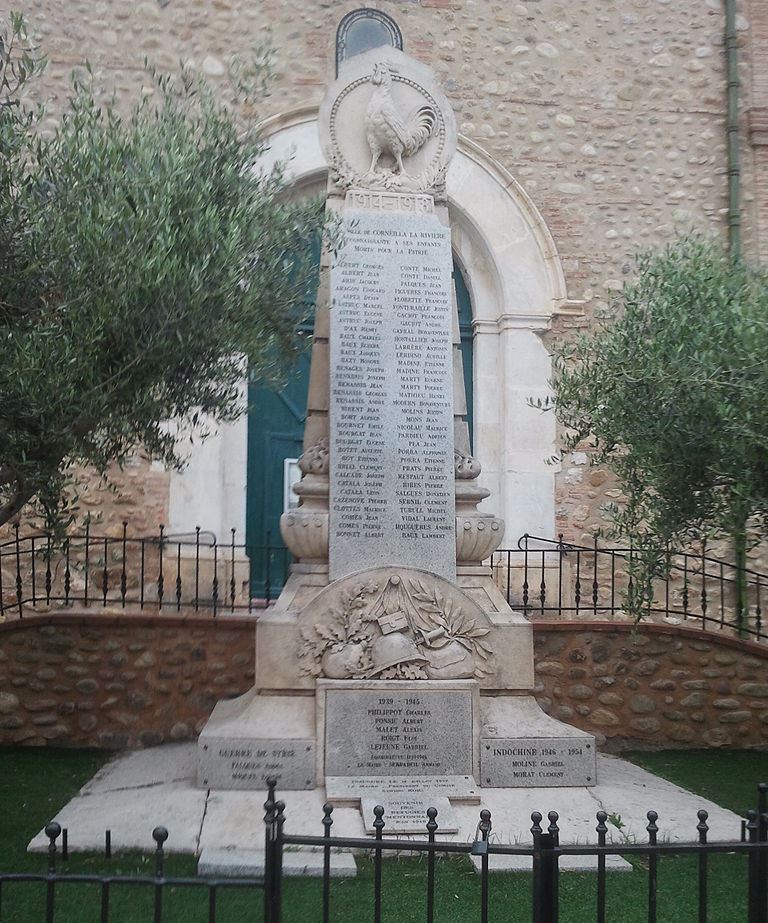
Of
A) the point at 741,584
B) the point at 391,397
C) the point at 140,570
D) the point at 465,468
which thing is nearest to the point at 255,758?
the point at 465,468

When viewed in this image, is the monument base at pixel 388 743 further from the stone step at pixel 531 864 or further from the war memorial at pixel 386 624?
the stone step at pixel 531 864

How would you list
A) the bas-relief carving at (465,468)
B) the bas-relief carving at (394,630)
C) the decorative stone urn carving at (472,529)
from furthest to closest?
1. the bas-relief carving at (465,468)
2. the decorative stone urn carving at (472,529)
3. the bas-relief carving at (394,630)

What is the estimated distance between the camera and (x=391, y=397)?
653 cm

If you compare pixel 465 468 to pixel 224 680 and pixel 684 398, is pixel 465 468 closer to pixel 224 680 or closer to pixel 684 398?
pixel 684 398

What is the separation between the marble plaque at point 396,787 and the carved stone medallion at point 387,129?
12.5ft

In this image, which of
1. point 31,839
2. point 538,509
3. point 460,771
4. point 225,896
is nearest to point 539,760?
point 460,771

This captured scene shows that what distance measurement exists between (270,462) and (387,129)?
14.8 feet

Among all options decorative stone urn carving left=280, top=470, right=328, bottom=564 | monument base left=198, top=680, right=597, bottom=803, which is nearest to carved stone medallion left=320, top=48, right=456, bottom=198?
decorative stone urn carving left=280, top=470, right=328, bottom=564

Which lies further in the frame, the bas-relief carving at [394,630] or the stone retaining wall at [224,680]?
the stone retaining wall at [224,680]

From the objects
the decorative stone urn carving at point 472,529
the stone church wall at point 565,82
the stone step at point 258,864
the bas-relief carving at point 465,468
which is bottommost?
the stone step at point 258,864

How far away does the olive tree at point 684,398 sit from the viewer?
598 centimetres

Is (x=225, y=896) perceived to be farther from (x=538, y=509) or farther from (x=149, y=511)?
(x=538, y=509)

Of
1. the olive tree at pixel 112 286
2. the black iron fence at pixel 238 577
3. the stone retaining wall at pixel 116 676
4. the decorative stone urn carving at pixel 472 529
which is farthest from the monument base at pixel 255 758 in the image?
the black iron fence at pixel 238 577

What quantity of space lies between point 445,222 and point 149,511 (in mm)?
4530
